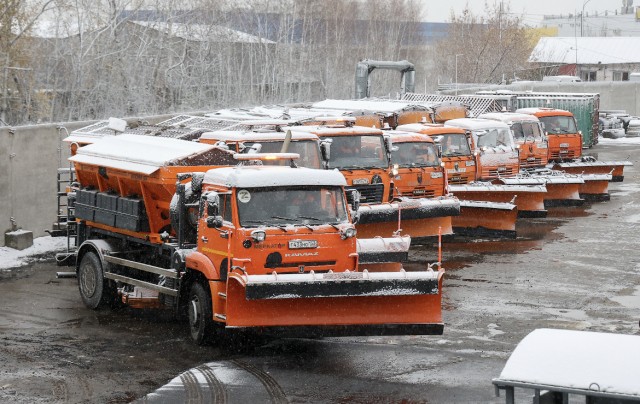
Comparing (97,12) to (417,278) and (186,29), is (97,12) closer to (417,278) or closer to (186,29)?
(186,29)

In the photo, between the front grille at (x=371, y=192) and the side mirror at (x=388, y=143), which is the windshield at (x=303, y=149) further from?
the side mirror at (x=388, y=143)

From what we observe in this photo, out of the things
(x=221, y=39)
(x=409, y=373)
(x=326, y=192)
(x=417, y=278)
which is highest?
(x=221, y=39)

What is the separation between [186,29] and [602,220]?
76.5ft

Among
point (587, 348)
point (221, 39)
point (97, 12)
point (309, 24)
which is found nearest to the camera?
point (587, 348)

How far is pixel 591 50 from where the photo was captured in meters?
93.8

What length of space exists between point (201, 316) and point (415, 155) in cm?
1062

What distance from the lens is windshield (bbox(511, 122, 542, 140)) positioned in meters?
→ 31.0

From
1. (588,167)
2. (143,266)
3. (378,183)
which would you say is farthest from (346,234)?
(588,167)

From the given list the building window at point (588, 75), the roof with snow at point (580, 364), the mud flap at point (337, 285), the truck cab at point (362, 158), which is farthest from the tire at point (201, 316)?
the building window at point (588, 75)

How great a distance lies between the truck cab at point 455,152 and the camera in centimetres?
2598

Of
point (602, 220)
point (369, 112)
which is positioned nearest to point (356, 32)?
point (369, 112)

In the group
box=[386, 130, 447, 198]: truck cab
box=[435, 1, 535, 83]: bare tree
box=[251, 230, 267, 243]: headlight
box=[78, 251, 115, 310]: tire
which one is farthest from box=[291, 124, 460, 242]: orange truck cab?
box=[435, 1, 535, 83]: bare tree

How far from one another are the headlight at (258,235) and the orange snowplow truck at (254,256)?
0.04 feet

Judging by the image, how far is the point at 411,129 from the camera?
88.4 ft
